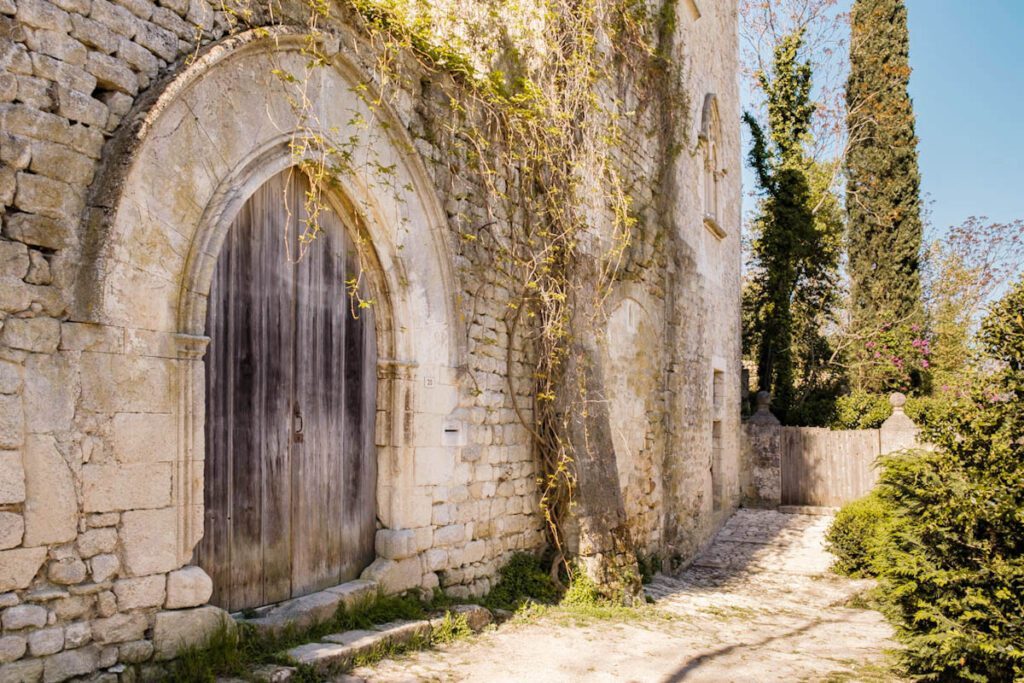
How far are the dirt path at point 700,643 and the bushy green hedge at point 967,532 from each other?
57cm

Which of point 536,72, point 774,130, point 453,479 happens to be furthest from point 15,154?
point 774,130

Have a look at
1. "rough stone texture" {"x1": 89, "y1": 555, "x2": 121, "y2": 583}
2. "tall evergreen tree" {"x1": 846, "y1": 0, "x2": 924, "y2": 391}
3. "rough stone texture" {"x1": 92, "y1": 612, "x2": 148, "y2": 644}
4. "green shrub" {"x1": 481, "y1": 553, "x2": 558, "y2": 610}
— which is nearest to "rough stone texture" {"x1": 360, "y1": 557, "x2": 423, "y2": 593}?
"green shrub" {"x1": 481, "y1": 553, "x2": 558, "y2": 610}

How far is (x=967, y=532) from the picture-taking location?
5082 mm

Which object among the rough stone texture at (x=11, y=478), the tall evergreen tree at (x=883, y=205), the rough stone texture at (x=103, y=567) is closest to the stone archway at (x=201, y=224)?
the rough stone texture at (x=103, y=567)

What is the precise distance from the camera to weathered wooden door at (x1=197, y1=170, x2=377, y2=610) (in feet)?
13.8

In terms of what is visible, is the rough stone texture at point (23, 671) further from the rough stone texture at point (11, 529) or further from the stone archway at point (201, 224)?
the stone archway at point (201, 224)

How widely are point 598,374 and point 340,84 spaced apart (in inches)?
136

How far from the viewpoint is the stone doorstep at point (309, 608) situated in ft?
13.9

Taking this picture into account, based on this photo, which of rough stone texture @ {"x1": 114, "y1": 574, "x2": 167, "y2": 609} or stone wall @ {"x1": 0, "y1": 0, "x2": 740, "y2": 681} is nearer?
stone wall @ {"x1": 0, "y1": 0, "x2": 740, "y2": 681}

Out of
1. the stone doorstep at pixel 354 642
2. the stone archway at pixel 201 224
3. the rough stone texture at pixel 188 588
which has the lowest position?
the stone doorstep at pixel 354 642

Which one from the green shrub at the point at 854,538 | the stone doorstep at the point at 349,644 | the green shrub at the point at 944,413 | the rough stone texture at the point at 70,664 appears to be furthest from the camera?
the green shrub at the point at 854,538

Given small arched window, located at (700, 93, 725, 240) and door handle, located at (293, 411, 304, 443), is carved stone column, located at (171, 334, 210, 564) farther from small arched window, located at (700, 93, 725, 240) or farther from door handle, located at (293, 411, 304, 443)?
small arched window, located at (700, 93, 725, 240)

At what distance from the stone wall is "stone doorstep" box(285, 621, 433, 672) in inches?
15.4

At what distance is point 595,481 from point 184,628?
12.6 feet
